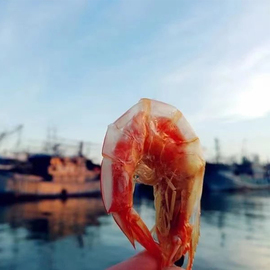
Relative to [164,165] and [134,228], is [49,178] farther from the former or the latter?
[134,228]

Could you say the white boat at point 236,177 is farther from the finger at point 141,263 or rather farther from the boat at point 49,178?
the finger at point 141,263

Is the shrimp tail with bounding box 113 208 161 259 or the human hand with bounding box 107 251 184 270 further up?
the shrimp tail with bounding box 113 208 161 259

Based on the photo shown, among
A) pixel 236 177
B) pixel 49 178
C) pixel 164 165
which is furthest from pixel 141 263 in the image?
pixel 236 177

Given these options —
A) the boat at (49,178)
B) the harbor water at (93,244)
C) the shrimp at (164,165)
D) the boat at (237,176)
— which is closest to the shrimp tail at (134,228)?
the shrimp at (164,165)

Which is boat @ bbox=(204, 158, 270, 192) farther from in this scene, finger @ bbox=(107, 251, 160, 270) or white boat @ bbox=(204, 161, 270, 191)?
finger @ bbox=(107, 251, 160, 270)

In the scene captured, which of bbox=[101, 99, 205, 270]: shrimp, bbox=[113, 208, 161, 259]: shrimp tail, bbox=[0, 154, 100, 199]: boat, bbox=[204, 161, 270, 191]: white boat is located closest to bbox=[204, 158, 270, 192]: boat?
bbox=[204, 161, 270, 191]: white boat

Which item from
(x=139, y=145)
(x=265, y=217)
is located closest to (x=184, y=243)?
(x=139, y=145)
